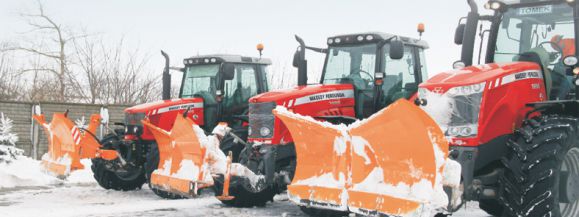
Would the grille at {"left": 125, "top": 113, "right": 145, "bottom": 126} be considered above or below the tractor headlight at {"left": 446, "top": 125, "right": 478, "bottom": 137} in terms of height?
below

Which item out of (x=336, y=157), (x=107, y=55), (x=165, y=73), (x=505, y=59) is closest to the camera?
(x=336, y=157)

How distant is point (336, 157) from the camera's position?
636 centimetres

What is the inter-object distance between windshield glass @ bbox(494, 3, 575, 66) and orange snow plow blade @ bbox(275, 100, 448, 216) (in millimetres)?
1990

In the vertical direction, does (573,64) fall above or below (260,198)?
above

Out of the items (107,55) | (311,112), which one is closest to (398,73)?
(311,112)

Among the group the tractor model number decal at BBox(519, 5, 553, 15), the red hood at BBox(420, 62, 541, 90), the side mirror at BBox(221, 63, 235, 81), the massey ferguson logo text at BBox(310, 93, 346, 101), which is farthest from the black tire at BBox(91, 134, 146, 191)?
the tractor model number decal at BBox(519, 5, 553, 15)

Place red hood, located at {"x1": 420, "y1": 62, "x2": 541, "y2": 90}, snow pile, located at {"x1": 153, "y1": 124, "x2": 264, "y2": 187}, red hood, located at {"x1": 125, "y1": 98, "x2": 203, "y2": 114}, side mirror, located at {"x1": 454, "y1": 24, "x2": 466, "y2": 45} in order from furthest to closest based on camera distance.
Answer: red hood, located at {"x1": 125, "y1": 98, "x2": 203, "y2": 114}, snow pile, located at {"x1": 153, "y1": 124, "x2": 264, "y2": 187}, side mirror, located at {"x1": 454, "y1": 24, "x2": 466, "y2": 45}, red hood, located at {"x1": 420, "y1": 62, "x2": 541, "y2": 90}

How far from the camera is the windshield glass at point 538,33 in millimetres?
6723

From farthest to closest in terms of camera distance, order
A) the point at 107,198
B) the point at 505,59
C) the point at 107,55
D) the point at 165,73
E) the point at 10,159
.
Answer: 1. the point at 107,55
2. the point at 10,159
3. the point at 165,73
4. the point at 107,198
5. the point at 505,59

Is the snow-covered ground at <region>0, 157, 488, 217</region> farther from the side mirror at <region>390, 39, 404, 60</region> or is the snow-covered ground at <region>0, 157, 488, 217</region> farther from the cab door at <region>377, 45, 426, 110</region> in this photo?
the side mirror at <region>390, 39, 404, 60</region>

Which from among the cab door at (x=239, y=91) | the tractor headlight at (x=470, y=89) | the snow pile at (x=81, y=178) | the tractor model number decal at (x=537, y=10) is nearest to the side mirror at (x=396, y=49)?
the tractor model number decal at (x=537, y=10)

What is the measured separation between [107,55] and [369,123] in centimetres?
2543

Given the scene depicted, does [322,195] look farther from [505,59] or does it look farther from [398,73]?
[398,73]

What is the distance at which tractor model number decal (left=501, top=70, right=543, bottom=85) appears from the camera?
6168mm
